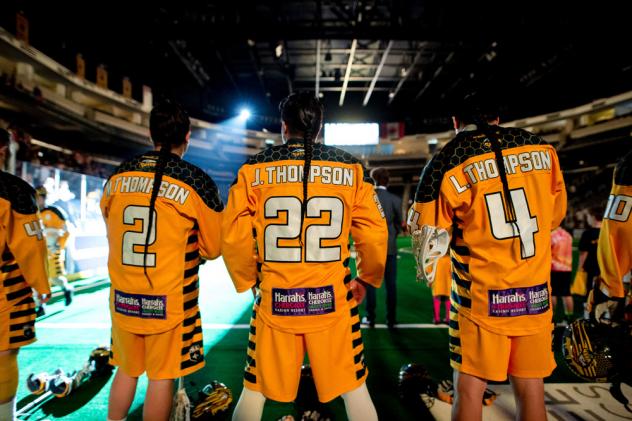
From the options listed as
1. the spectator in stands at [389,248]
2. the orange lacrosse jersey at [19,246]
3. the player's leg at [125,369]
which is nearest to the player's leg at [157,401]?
the player's leg at [125,369]

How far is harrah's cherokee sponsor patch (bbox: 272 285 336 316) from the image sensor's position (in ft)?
5.39

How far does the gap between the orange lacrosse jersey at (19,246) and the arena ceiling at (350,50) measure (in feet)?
9.54

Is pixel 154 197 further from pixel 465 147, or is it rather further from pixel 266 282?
pixel 465 147

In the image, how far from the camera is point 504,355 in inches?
63.8

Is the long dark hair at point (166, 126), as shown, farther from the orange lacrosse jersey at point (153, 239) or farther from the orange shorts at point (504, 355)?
the orange shorts at point (504, 355)

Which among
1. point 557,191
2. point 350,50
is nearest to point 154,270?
point 557,191

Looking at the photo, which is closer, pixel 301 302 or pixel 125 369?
pixel 301 302

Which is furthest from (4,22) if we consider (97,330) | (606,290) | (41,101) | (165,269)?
(606,290)

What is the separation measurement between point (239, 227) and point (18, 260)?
1573mm

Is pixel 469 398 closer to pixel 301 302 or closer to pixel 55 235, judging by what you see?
pixel 301 302

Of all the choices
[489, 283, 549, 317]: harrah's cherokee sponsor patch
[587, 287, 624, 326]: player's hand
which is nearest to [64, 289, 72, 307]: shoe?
[489, 283, 549, 317]: harrah's cherokee sponsor patch

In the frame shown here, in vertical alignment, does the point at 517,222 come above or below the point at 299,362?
above

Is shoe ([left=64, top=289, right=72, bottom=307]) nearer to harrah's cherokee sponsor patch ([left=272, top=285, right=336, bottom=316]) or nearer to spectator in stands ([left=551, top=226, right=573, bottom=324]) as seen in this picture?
harrah's cherokee sponsor patch ([left=272, top=285, right=336, bottom=316])

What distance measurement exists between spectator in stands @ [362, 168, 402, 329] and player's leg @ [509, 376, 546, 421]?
2.72 meters
